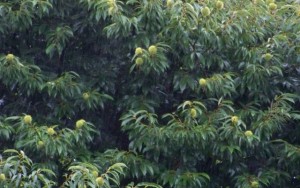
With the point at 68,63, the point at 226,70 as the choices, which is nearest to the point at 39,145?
the point at 68,63

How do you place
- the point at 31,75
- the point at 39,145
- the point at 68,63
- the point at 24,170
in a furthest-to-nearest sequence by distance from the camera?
the point at 68,63 → the point at 31,75 → the point at 39,145 → the point at 24,170

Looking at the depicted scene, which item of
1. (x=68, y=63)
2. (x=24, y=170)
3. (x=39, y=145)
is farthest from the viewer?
(x=68, y=63)

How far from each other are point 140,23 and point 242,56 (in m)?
0.93

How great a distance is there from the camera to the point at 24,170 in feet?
18.9

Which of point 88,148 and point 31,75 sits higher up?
point 31,75

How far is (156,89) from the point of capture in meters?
7.28

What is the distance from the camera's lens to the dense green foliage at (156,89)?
678 cm

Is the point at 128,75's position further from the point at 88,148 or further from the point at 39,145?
the point at 39,145

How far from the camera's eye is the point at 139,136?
22.4 feet

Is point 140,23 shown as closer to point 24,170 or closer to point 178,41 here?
point 178,41

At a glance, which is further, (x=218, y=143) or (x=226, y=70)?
(x=226, y=70)

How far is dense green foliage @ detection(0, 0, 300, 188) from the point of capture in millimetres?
6777

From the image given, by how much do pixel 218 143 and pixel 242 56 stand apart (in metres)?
0.89

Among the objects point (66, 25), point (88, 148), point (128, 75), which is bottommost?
point (88, 148)
